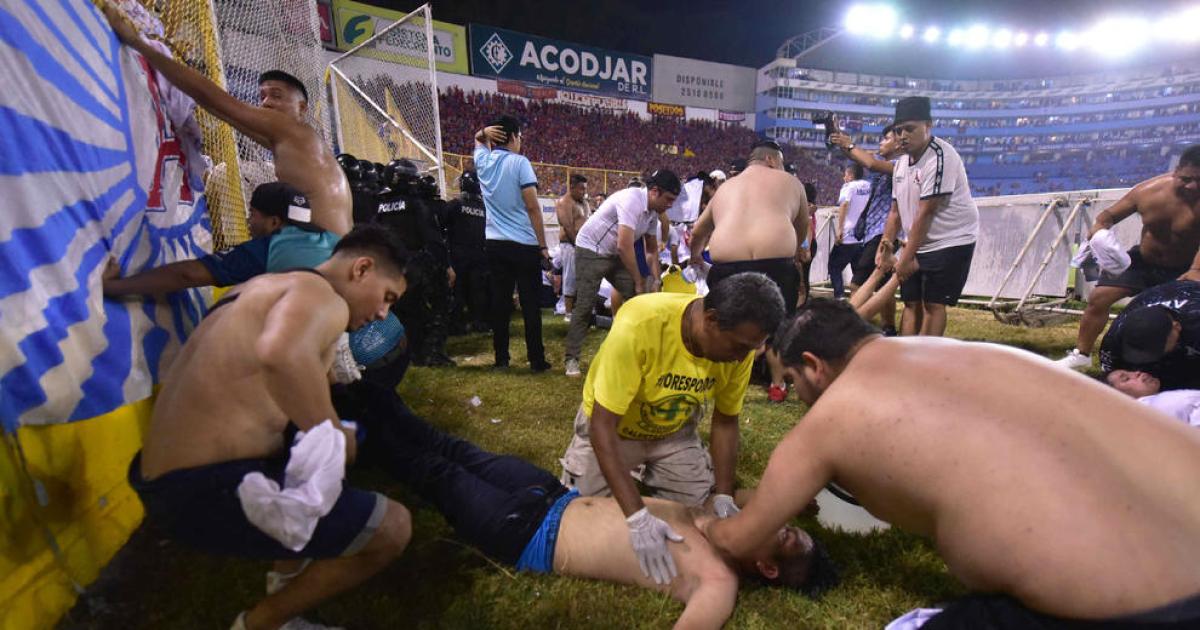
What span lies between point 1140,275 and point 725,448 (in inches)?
152

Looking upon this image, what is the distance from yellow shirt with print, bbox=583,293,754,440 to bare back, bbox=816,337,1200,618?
791mm

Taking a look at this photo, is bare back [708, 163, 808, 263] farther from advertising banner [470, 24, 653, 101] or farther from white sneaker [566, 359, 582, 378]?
advertising banner [470, 24, 653, 101]


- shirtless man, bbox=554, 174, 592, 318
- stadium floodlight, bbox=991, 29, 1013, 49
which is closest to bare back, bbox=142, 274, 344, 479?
shirtless man, bbox=554, 174, 592, 318

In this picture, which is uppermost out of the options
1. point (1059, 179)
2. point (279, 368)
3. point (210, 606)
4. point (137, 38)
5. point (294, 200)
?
point (1059, 179)

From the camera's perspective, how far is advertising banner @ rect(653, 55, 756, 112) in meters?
29.4

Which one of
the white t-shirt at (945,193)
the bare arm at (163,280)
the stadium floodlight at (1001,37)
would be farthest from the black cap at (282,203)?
the stadium floodlight at (1001,37)

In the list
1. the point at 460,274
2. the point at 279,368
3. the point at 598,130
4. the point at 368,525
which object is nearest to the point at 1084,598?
the point at 368,525

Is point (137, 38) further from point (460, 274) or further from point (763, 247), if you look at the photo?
point (460, 274)

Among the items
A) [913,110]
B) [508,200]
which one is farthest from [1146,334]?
[508,200]

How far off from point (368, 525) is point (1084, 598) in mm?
1755

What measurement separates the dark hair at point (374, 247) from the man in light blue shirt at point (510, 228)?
8.94ft

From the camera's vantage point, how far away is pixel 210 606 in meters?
1.78

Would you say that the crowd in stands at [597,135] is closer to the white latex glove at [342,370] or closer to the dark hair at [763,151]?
the dark hair at [763,151]

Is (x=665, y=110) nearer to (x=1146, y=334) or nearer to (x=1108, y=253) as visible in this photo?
(x=1108, y=253)
